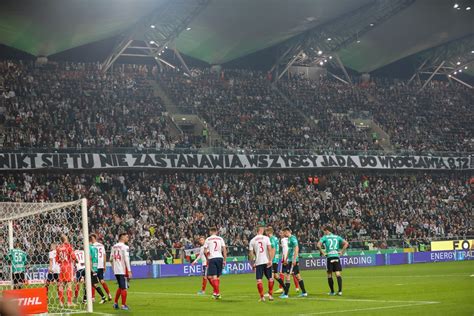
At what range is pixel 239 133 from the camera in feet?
200

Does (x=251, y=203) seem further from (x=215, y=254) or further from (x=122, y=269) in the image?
(x=122, y=269)

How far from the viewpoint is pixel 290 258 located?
86.5 ft

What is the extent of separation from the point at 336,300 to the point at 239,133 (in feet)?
123

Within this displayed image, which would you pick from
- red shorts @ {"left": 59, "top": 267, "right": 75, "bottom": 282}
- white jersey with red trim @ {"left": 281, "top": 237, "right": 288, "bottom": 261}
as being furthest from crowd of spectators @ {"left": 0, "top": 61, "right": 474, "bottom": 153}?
white jersey with red trim @ {"left": 281, "top": 237, "right": 288, "bottom": 261}

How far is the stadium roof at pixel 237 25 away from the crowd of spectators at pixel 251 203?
1135 centimetres

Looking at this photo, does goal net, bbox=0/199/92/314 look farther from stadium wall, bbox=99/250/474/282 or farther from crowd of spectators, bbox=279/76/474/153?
crowd of spectators, bbox=279/76/474/153

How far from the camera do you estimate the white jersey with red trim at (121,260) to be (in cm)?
2322

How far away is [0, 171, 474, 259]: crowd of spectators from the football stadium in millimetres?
140

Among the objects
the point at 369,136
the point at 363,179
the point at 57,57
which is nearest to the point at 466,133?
the point at 369,136

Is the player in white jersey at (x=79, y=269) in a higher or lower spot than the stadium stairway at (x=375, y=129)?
lower

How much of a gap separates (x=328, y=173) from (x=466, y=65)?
26504 mm

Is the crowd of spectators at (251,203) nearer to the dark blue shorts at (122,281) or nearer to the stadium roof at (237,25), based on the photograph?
the stadium roof at (237,25)

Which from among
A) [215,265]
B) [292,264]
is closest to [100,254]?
[215,265]

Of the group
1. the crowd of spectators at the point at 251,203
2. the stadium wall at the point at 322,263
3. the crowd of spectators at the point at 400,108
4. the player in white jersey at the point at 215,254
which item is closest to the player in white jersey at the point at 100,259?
the player in white jersey at the point at 215,254
